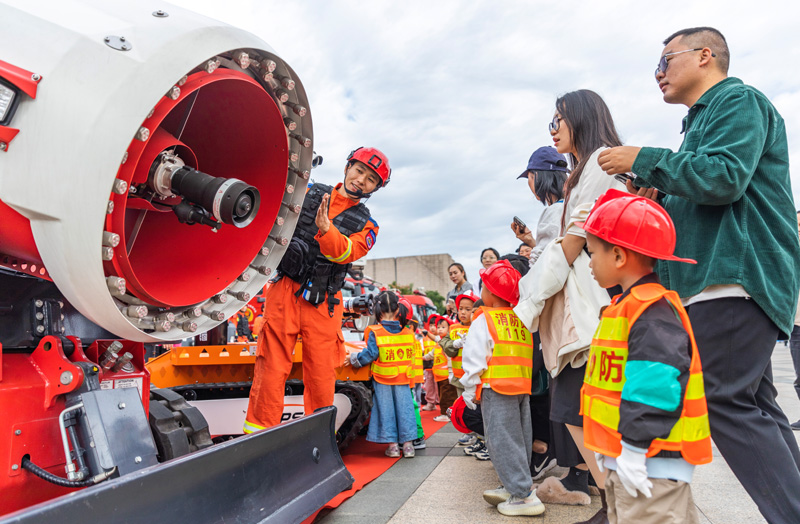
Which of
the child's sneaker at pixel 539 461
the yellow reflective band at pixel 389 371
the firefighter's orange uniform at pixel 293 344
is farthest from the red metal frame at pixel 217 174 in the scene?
the yellow reflective band at pixel 389 371

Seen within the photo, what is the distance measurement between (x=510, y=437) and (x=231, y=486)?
5.53 feet

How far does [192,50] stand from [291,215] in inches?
31.8

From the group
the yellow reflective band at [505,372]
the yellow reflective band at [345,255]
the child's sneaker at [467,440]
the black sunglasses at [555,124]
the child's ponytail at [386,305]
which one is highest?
the black sunglasses at [555,124]

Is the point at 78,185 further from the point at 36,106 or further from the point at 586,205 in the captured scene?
the point at 586,205

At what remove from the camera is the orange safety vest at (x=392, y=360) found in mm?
5148

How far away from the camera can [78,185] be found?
1.39m

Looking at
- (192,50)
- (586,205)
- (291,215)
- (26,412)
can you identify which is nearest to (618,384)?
(586,205)

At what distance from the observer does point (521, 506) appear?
2936 mm

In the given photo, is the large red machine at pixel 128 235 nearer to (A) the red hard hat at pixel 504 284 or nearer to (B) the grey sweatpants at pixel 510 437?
(B) the grey sweatpants at pixel 510 437

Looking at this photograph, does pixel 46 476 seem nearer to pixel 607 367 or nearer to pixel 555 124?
pixel 607 367

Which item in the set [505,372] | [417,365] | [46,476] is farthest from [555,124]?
[417,365]

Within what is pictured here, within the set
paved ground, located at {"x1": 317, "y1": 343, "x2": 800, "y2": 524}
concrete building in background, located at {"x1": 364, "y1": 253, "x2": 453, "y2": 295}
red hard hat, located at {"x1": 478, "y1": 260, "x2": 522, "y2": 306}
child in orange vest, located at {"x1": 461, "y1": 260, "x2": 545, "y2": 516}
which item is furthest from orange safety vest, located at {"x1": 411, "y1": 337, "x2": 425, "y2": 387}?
concrete building in background, located at {"x1": 364, "y1": 253, "x2": 453, "y2": 295}

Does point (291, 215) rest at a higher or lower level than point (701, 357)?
higher

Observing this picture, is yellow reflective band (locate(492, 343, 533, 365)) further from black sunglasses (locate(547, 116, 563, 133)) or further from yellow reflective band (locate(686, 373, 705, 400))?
yellow reflective band (locate(686, 373, 705, 400))
